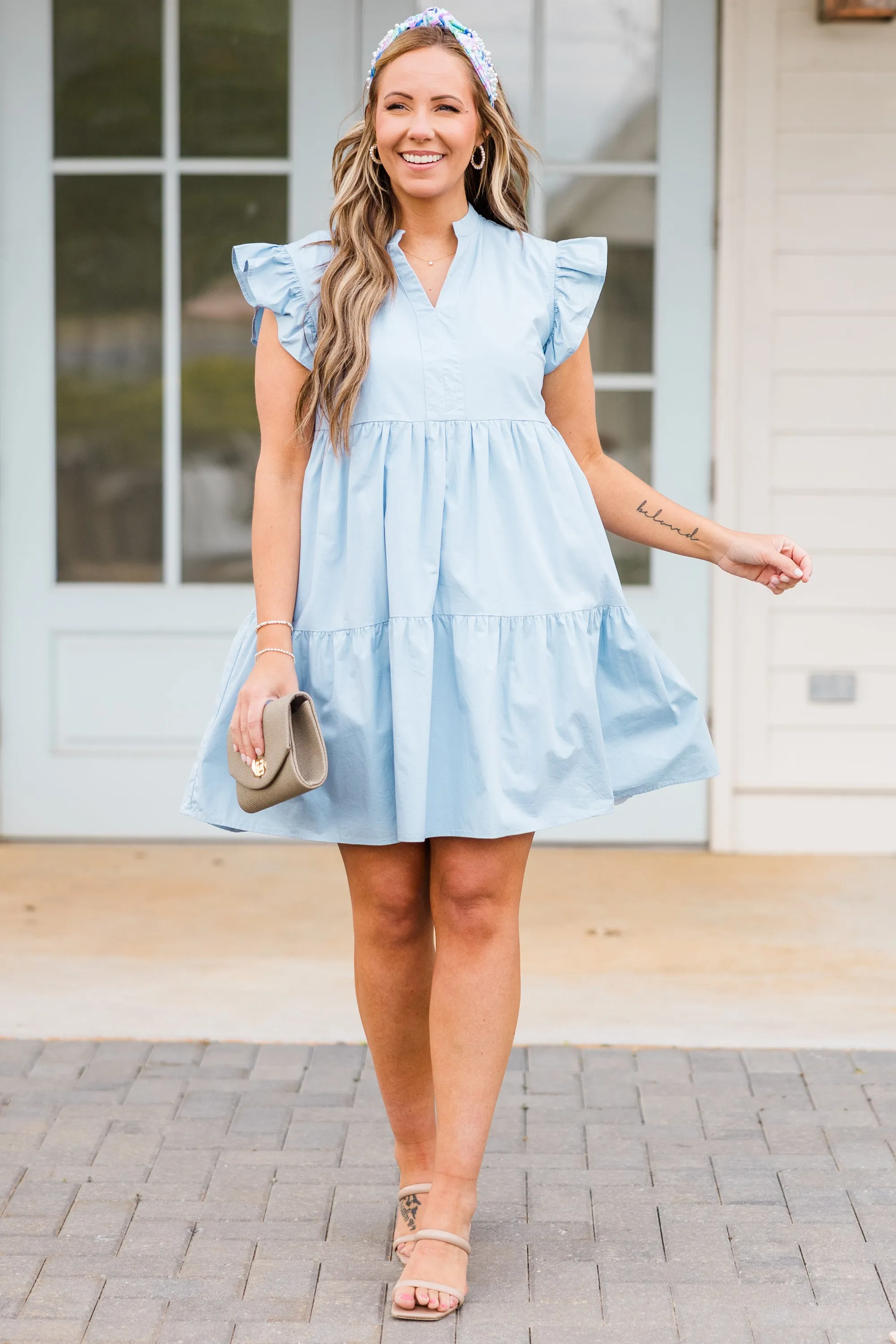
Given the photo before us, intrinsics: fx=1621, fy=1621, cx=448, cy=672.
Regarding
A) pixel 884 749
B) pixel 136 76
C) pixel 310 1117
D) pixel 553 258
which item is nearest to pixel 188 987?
pixel 310 1117

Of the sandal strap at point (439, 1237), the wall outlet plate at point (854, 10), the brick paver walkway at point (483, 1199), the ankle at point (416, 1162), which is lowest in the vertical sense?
the brick paver walkway at point (483, 1199)

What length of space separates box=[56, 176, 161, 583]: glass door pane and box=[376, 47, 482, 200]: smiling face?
260 centimetres

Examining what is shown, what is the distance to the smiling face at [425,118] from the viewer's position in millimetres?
2049

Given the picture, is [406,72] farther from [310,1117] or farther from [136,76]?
[136,76]

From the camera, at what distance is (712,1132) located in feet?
8.54

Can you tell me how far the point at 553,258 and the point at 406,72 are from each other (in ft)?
1.02

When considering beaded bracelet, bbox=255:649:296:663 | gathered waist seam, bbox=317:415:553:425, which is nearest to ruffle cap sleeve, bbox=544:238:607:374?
gathered waist seam, bbox=317:415:553:425

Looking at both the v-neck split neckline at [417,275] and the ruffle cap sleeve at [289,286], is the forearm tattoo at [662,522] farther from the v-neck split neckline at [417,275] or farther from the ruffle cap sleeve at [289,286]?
the ruffle cap sleeve at [289,286]

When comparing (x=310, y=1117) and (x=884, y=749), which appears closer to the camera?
(x=310, y=1117)

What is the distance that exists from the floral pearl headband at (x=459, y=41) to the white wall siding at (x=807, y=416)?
2442mm

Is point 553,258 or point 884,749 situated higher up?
point 553,258

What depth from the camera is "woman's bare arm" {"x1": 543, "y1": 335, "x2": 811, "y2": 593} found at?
7.30 ft

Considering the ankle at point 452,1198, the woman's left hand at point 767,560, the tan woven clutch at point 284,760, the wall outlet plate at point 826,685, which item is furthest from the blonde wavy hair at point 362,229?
the wall outlet plate at point 826,685

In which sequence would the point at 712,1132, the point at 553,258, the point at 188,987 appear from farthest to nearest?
1. the point at 188,987
2. the point at 712,1132
3. the point at 553,258
